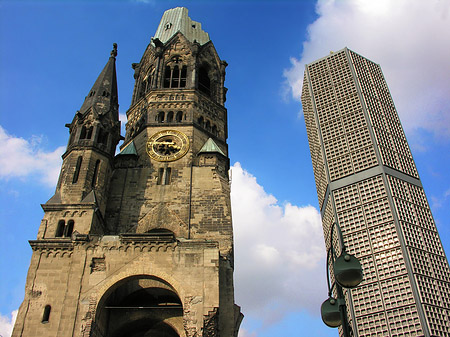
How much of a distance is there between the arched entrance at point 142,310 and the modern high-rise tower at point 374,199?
18.3 metres

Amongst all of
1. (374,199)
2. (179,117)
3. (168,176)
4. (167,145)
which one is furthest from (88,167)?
(374,199)

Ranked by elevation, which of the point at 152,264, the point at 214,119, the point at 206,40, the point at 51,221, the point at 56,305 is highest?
the point at 206,40

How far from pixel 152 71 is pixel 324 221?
2878 cm

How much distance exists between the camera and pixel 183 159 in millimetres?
32312

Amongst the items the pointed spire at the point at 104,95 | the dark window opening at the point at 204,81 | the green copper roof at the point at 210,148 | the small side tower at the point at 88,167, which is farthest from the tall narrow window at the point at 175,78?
the green copper roof at the point at 210,148

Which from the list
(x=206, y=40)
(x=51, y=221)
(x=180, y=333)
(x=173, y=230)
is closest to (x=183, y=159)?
(x=173, y=230)

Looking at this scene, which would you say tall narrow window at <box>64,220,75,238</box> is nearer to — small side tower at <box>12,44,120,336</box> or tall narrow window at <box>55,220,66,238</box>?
small side tower at <box>12,44,120,336</box>

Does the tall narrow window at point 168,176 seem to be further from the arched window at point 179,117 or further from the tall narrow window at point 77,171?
the tall narrow window at point 77,171

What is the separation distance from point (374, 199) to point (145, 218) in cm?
2918

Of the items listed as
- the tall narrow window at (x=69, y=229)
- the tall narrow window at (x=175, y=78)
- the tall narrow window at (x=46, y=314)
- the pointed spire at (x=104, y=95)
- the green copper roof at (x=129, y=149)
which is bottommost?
the tall narrow window at (x=46, y=314)

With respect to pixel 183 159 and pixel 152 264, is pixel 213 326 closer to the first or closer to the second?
pixel 152 264

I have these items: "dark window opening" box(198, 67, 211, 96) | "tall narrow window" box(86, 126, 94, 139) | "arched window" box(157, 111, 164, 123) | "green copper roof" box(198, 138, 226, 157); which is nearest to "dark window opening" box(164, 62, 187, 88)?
"dark window opening" box(198, 67, 211, 96)

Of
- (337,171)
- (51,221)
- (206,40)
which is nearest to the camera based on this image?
(51,221)

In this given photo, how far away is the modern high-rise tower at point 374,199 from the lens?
41.4 metres
